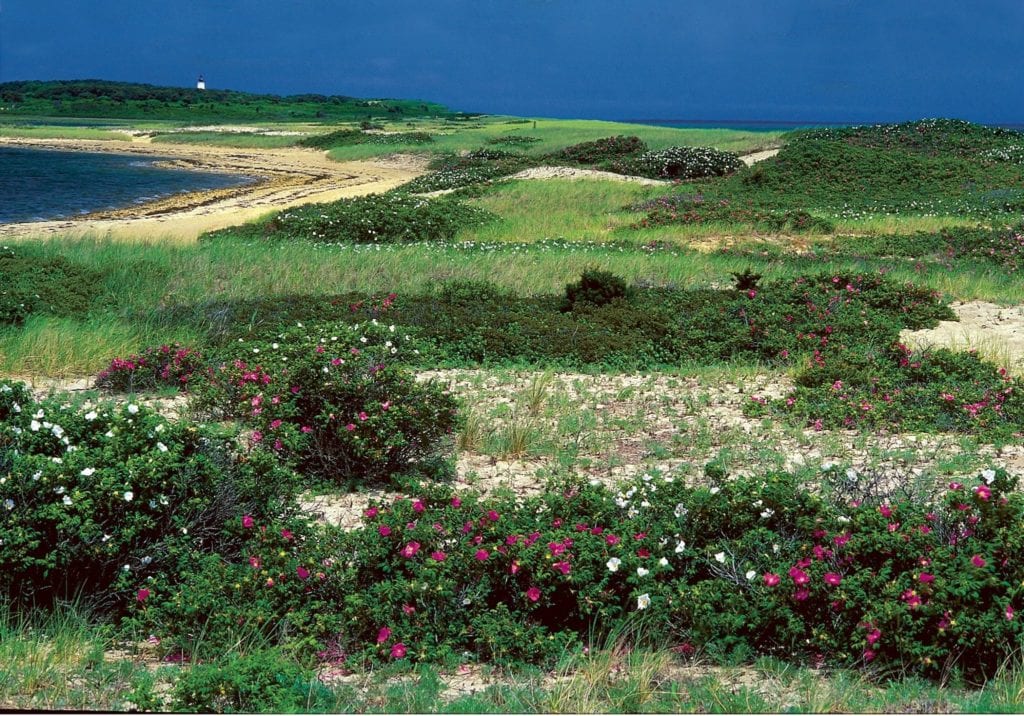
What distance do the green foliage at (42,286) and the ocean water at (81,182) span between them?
1481 centimetres

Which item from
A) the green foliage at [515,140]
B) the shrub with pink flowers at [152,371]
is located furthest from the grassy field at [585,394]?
the green foliage at [515,140]

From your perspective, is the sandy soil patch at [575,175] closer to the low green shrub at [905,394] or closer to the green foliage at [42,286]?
the green foliage at [42,286]

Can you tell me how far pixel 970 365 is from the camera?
9938mm

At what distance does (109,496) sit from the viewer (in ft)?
15.9

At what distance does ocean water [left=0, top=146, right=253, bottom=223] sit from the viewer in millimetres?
30344

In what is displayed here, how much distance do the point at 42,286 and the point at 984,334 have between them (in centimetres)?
1182

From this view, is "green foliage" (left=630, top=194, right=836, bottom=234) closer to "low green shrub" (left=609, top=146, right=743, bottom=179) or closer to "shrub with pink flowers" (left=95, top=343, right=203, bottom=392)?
"low green shrub" (left=609, top=146, right=743, bottom=179)

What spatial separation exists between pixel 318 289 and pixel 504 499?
27.1 feet

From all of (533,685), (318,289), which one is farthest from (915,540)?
(318,289)

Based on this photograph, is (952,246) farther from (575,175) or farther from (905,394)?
(575,175)

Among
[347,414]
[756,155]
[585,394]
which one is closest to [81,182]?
[756,155]

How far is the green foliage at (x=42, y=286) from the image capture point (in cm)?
1143

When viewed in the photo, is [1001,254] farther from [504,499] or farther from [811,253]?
[504,499]

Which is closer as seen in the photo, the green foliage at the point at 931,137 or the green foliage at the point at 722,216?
the green foliage at the point at 722,216
